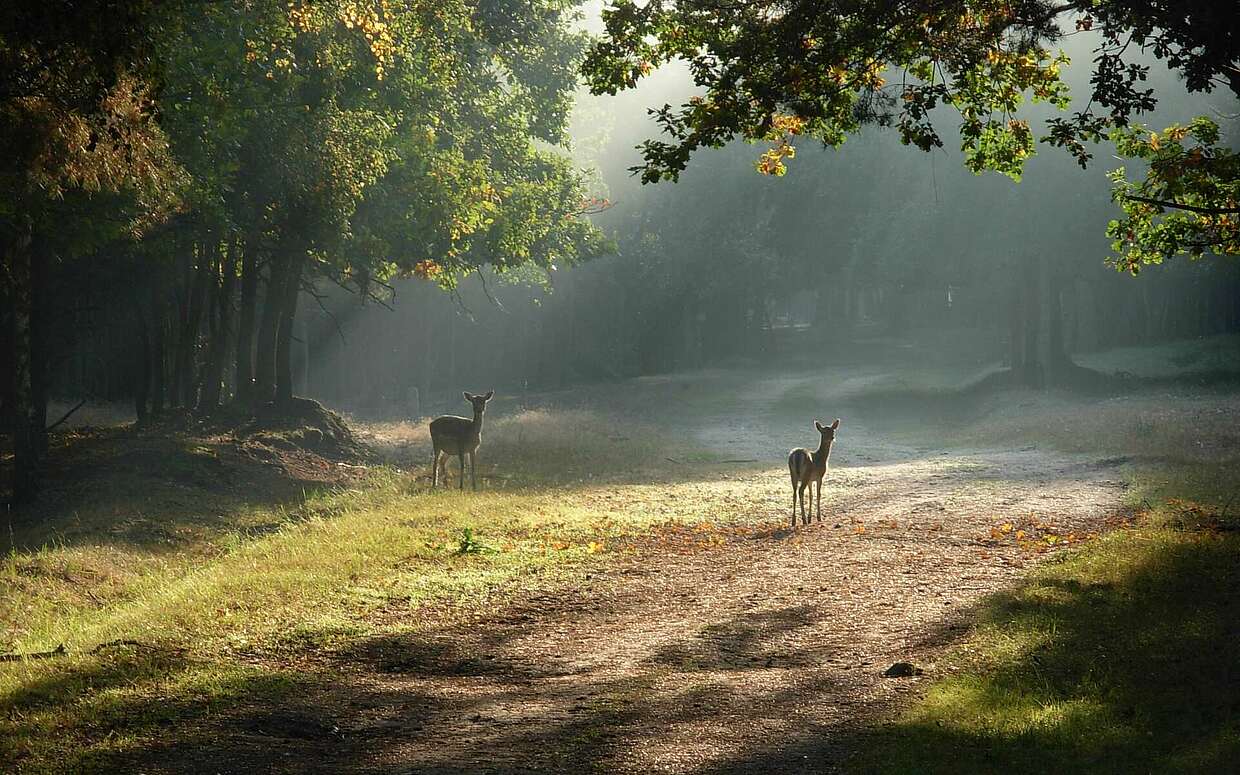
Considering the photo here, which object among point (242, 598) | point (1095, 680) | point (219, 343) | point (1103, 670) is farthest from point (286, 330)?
point (1095, 680)

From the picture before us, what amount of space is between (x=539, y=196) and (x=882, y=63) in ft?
62.8

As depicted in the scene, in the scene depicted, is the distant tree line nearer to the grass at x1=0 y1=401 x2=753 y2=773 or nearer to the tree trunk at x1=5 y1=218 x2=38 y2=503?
the tree trunk at x1=5 y1=218 x2=38 y2=503

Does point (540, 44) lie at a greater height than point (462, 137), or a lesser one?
greater

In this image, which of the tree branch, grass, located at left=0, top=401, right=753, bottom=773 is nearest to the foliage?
the tree branch

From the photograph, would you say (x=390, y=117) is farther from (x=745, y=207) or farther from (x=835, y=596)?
(x=745, y=207)

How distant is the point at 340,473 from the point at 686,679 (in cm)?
1668

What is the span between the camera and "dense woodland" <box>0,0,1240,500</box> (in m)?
11.3

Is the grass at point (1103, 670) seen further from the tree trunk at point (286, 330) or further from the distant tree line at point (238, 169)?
the tree trunk at point (286, 330)

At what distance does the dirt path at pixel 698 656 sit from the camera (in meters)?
6.73

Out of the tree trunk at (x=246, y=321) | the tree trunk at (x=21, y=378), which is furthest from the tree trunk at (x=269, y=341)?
the tree trunk at (x=21, y=378)

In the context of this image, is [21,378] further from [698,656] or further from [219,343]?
[698,656]

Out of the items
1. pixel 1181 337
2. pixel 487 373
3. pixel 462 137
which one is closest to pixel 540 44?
pixel 462 137

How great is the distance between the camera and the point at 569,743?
22.3ft

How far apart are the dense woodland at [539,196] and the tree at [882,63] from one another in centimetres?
5
